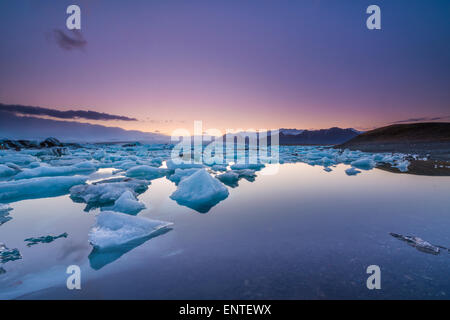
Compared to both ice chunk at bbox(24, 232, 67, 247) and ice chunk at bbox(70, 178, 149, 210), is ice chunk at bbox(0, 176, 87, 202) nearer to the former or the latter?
ice chunk at bbox(70, 178, 149, 210)

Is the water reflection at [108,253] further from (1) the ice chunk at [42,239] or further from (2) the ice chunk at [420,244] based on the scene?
(2) the ice chunk at [420,244]

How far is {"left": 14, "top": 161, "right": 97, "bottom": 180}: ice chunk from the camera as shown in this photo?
7455 millimetres

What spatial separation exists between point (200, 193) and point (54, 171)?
7774mm

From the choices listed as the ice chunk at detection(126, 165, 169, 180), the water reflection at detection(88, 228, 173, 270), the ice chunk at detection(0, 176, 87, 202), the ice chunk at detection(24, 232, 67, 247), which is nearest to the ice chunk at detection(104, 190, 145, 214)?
the ice chunk at detection(24, 232, 67, 247)

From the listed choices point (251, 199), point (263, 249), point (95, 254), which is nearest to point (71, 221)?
point (95, 254)

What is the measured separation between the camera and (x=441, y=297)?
5.52 ft

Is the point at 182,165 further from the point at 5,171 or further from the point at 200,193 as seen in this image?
the point at 5,171

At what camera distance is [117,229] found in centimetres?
287

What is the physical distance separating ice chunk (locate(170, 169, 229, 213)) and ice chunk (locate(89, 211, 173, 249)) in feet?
5.37

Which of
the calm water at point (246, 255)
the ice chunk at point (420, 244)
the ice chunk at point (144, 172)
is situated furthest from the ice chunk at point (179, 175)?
the ice chunk at point (420, 244)

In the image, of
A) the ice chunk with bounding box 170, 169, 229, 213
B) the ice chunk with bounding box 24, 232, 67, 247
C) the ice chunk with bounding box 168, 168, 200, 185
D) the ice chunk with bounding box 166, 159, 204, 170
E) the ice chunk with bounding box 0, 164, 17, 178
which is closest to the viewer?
the ice chunk with bounding box 24, 232, 67, 247

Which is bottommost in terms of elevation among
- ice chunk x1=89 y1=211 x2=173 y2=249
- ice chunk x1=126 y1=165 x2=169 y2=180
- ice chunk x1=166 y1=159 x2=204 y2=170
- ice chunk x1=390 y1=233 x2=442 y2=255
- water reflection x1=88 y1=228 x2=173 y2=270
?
water reflection x1=88 y1=228 x2=173 y2=270
